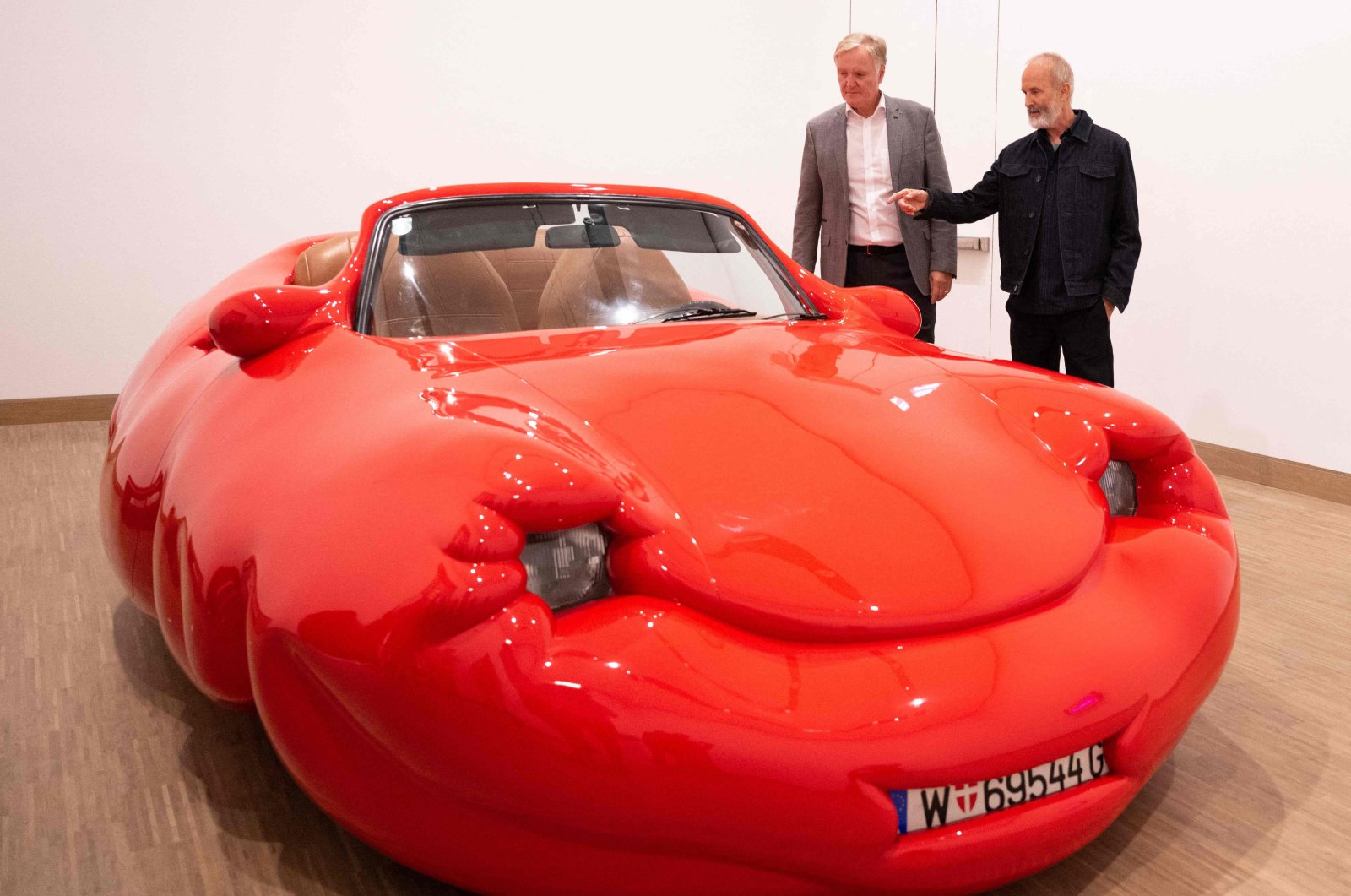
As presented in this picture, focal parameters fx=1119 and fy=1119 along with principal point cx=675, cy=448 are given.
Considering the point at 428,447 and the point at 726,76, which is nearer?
the point at 428,447

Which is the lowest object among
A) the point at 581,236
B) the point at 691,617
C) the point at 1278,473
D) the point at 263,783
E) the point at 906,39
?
Result: the point at 1278,473

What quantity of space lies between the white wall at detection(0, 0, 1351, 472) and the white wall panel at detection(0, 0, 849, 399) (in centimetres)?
1

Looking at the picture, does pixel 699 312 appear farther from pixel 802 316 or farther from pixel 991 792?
pixel 991 792

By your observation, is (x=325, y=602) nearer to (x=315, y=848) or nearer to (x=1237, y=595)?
(x=315, y=848)

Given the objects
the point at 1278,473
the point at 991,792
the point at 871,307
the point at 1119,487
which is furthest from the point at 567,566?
the point at 1278,473

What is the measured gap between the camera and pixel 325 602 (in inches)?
58.8

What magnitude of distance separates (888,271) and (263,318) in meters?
2.80

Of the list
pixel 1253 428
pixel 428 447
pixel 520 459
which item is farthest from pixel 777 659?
pixel 1253 428

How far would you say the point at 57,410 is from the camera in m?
6.07

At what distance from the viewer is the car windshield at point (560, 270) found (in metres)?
2.41

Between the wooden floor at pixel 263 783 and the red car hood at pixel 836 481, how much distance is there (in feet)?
1.77

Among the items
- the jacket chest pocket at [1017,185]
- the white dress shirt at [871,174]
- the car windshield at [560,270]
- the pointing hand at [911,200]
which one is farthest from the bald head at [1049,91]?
the car windshield at [560,270]

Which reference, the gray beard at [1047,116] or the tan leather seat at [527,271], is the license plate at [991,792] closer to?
the tan leather seat at [527,271]

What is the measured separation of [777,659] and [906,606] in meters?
0.21
